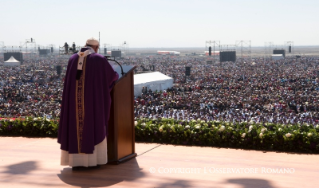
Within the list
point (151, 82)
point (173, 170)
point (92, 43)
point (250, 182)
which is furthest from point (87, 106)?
point (151, 82)

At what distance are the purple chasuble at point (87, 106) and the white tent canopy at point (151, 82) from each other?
16.0 metres

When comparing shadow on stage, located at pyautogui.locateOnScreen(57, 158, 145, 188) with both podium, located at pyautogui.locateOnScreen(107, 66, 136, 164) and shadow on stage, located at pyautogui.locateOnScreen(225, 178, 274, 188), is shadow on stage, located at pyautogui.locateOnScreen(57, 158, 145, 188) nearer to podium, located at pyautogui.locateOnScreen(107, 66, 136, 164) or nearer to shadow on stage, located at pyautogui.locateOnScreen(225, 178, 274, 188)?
podium, located at pyautogui.locateOnScreen(107, 66, 136, 164)

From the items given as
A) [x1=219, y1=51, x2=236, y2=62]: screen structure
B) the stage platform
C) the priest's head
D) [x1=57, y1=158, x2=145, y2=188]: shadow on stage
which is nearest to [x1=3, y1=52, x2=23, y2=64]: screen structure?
[x1=219, y1=51, x2=236, y2=62]: screen structure

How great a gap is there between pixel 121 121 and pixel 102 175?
54 cm

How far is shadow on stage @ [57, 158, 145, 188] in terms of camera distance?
3.32 metres

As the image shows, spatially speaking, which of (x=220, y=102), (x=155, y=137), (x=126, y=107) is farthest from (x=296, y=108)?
(x=126, y=107)

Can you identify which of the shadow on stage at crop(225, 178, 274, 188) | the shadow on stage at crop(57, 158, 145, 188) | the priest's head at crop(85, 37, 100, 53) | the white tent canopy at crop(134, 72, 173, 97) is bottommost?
the white tent canopy at crop(134, 72, 173, 97)

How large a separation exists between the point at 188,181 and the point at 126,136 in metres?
0.91

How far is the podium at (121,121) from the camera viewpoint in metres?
3.79

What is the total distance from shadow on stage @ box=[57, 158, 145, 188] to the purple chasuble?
7.2 inches

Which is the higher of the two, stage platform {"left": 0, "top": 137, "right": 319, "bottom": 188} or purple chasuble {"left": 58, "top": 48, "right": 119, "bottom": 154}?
purple chasuble {"left": 58, "top": 48, "right": 119, "bottom": 154}

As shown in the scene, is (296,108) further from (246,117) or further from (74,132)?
(74,132)

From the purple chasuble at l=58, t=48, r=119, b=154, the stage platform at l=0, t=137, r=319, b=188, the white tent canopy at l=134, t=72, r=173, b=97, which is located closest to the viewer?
the stage platform at l=0, t=137, r=319, b=188

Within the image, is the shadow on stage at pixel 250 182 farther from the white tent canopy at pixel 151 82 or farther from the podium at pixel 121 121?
the white tent canopy at pixel 151 82
